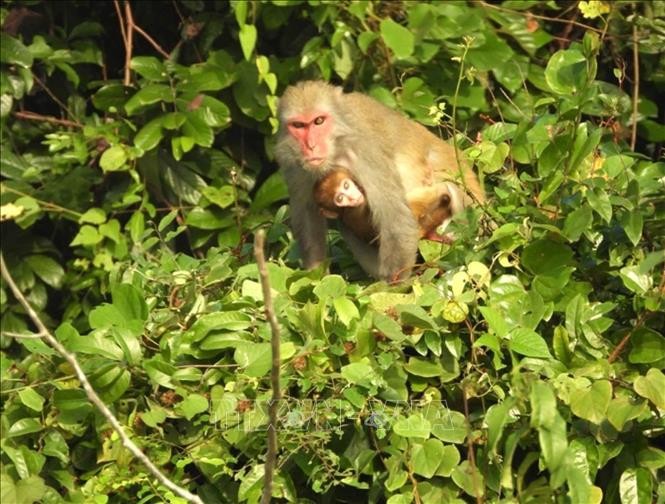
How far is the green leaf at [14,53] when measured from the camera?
6.54 meters

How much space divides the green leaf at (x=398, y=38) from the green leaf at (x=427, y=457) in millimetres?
2668

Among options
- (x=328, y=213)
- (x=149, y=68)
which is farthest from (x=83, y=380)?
(x=149, y=68)

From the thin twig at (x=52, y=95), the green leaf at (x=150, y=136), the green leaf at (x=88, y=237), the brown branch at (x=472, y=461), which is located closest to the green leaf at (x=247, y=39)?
the green leaf at (x=150, y=136)

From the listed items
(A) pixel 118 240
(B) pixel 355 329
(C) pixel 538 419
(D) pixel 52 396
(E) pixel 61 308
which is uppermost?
(C) pixel 538 419

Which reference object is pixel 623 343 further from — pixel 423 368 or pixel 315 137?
pixel 315 137

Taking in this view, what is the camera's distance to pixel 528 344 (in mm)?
3842

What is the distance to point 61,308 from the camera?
7.03 meters

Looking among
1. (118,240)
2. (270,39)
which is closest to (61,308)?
(118,240)

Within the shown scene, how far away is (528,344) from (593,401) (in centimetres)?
29

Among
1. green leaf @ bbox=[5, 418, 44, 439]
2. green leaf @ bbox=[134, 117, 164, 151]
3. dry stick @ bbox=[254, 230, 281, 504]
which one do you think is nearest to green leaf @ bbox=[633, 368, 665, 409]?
dry stick @ bbox=[254, 230, 281, 504]

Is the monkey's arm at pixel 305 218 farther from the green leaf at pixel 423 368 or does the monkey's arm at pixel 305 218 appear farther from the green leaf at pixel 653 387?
the green leaf at pixel 653 387

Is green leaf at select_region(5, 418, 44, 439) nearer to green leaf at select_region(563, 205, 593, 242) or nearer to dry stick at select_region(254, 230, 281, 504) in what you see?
dry stick at select_region(254, 230, 281, 504)

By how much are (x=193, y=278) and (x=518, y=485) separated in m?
1.69

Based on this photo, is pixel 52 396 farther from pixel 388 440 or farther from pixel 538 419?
pixel 538 419
